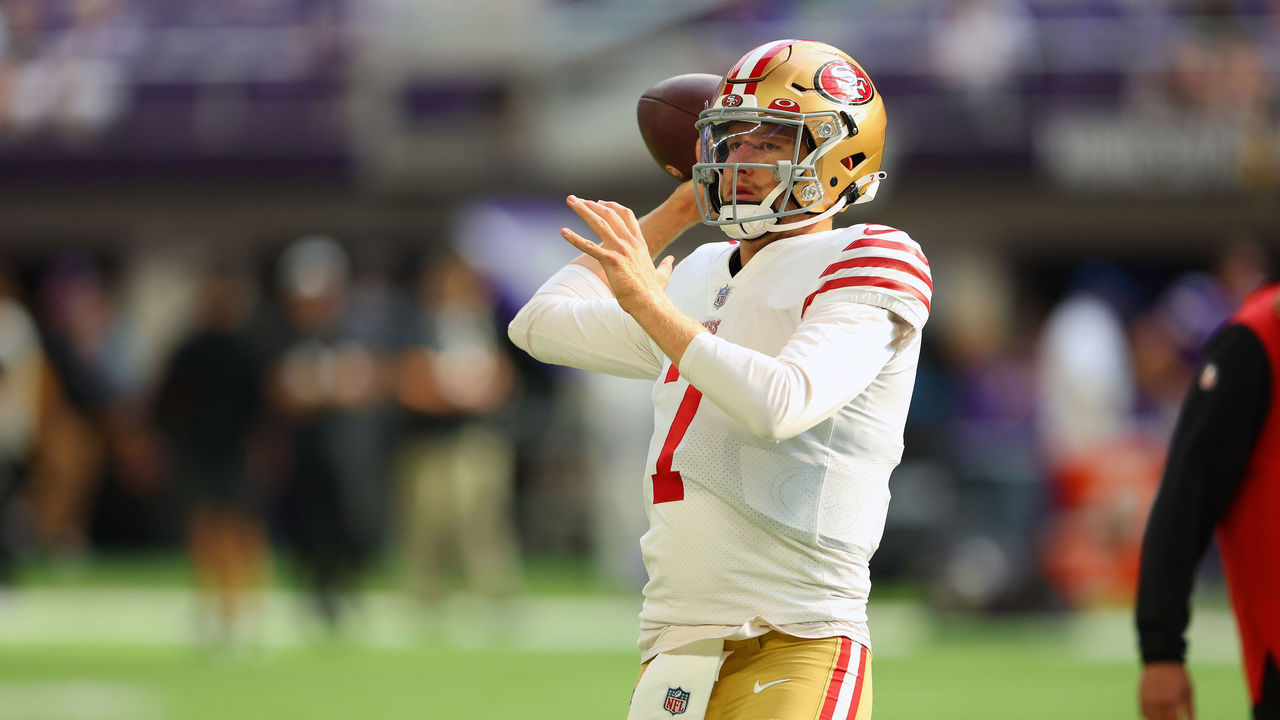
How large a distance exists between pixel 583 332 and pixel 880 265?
0.68 metres

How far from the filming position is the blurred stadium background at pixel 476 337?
878 centimetres

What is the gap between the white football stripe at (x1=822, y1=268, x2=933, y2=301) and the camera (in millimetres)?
2840

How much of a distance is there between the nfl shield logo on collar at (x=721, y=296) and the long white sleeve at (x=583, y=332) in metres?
0.16

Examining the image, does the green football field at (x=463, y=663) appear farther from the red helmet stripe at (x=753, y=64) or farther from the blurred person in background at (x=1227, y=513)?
the red helmet stripe at (x=753, y=64)

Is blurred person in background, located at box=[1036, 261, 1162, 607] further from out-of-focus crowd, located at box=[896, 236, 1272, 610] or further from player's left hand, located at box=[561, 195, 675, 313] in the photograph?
player's left hand, located at box=[561, 195, 675, 313]

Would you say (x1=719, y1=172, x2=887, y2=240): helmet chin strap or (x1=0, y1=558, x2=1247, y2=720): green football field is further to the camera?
(x1=0, y1=558, x2=1247, y2=720): green football field

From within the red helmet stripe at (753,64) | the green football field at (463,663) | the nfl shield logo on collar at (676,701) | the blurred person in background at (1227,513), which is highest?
the red helmet stripe at (753,64)

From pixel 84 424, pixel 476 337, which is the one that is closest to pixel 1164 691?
pixel 476 337

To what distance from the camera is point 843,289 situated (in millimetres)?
2838

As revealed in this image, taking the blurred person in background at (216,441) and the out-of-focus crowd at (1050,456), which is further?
the out-of-focus crowd at (1050,456)

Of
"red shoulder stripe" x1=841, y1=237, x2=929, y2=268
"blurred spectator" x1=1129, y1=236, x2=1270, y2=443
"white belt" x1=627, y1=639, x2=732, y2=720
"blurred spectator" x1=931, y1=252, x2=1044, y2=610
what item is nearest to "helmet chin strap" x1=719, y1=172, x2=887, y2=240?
"red shoulder stripe" x1=841, y1=237, x2=929, y2=268

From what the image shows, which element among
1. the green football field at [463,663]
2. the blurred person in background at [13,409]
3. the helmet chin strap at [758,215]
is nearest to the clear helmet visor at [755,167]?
the helmet chin strap at [758,215]

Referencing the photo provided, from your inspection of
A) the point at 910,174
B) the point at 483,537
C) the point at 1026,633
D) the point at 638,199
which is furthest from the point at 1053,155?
the point at 483,537

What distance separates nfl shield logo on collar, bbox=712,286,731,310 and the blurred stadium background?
3.94 meters
